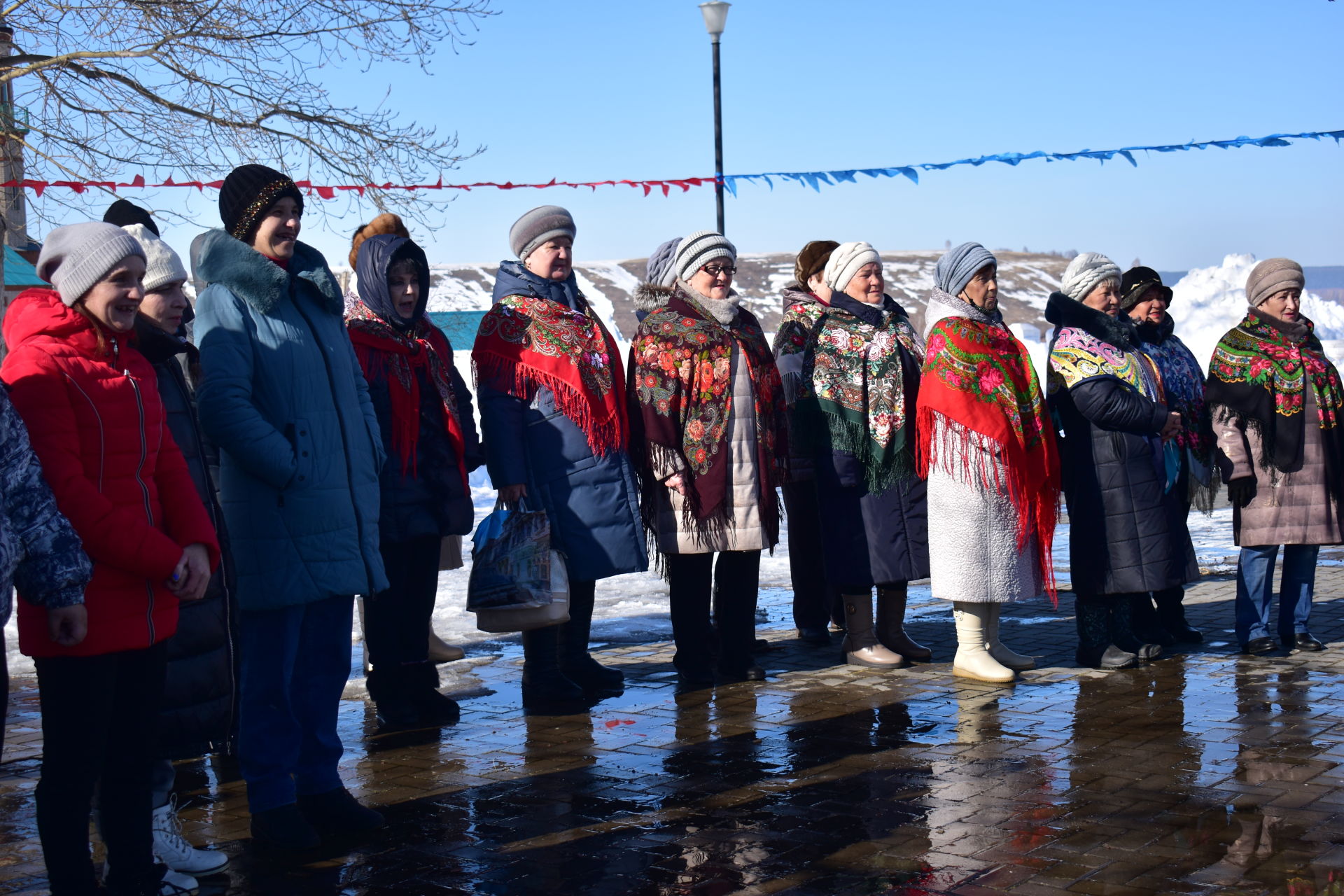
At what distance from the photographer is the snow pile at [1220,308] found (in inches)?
1307

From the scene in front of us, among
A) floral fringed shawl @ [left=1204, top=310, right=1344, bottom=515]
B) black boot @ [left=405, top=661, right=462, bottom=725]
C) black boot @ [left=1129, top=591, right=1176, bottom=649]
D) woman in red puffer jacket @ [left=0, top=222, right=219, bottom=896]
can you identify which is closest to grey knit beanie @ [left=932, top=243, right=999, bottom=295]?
floral fringed shawl @ [left=1204, top=310, right=1344, bottom=515]

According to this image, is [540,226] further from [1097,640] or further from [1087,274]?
[1097,640]

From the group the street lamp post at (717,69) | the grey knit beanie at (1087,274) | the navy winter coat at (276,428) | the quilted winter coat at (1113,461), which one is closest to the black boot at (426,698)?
the navy winter coat at (276,428)

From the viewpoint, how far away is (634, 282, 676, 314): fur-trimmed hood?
6879 mm

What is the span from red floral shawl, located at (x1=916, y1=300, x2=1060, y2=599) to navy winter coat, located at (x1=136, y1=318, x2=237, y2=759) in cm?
346

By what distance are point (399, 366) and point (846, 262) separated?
2402 mm

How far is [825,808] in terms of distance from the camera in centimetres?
466

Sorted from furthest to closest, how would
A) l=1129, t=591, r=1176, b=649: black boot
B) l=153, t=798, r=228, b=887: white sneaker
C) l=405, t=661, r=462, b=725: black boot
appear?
1. l=1129, t=591, r=1176, b=649: black boot
2. l=405, t=661, r=462, b=725: black boot
3. l=153, t=798, r=228, b=887: white sneaker

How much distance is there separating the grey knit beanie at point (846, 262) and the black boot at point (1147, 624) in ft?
7.37

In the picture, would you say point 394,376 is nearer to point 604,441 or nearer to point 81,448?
point 604,441

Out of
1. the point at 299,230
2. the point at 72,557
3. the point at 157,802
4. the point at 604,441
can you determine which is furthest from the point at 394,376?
the point at 72,557

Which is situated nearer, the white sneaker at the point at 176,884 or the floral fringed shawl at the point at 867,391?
the white sneaker at the point at 176,884

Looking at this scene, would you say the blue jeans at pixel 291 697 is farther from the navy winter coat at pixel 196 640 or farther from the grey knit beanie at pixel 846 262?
the grey knit beanie at pixel 846 262

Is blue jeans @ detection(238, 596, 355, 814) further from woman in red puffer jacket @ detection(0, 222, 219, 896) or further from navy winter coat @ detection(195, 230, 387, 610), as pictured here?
woman in red puffer jacket @ detection(0, 222, 219, 896)
